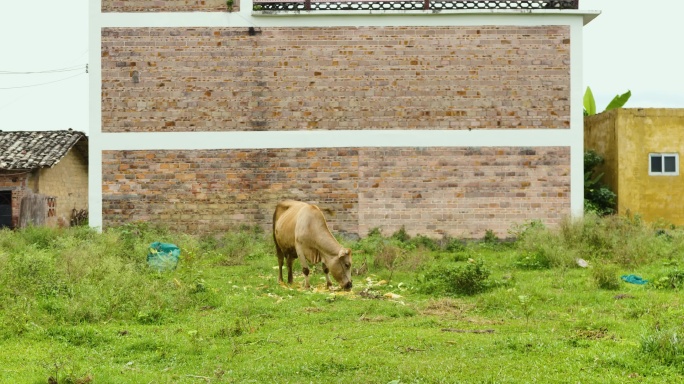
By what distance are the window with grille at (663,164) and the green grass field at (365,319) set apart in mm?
5274

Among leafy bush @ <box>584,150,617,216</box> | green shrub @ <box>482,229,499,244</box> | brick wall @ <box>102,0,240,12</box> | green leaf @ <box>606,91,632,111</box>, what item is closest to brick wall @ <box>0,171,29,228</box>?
brick wall @ <box>102,0,240,12</box>

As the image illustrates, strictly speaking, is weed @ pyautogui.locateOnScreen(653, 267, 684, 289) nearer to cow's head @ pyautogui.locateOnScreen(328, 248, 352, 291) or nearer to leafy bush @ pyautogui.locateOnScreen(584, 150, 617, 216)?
cow's head @ pyautogui.locateOnScreen(328, 248, 352, 291)

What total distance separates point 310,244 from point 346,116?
6532 mm

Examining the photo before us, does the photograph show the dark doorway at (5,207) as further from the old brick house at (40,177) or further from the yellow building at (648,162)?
the yellow building at (648,162)

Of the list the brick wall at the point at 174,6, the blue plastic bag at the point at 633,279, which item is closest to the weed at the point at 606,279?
the blue plastic bag at the point at 633,279

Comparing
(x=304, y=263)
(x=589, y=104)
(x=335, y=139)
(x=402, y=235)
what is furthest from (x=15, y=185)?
(x=589, y=104)

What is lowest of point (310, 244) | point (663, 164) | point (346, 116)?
point (310, 244)

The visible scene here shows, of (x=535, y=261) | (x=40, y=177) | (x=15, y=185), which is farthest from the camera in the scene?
(x=40, y=177)

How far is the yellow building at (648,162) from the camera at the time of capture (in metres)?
19.0

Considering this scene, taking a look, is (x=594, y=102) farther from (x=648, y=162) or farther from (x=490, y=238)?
(x=490, y=238)

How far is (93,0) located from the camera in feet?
57.8

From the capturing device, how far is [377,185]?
17500mm

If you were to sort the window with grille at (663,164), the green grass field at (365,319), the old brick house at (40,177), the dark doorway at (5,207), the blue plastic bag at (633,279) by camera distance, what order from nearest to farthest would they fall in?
the green grass field at (365,319), the blue plastic bag at (633,279), the window with grille at (663,164), the old brick house at (40,177), the dark doorway at (5,207)

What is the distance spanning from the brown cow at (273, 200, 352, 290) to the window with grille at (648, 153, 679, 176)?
10969mm
